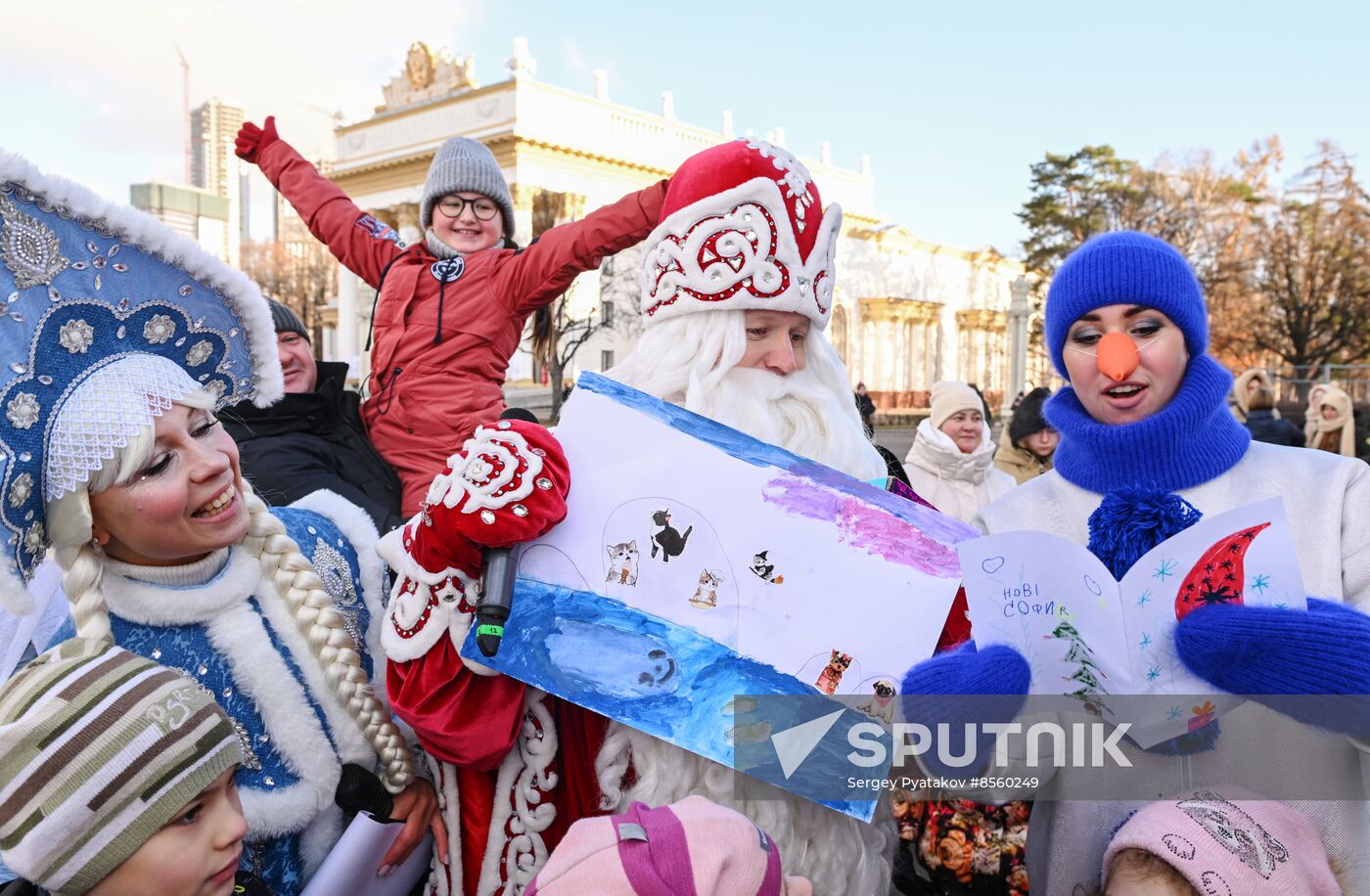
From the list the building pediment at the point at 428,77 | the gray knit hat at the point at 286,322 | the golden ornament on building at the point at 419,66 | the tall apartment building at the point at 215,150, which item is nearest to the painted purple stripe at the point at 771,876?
the gray knit hat at the point at 286,322

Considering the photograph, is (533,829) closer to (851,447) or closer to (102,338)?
(851,447)

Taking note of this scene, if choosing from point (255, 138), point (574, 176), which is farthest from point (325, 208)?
point (574, 176)

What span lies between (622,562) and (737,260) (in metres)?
0.67

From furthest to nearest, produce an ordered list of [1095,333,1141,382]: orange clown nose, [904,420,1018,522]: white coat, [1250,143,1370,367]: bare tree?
[1250,143,1370,367]: bare tree
[904,420,1018,522]: white coat
[1095,333,1141,382]: orange clown nose

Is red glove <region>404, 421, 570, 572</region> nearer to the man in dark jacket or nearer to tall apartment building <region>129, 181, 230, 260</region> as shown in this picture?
the man in dark jacket

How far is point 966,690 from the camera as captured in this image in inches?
53.1

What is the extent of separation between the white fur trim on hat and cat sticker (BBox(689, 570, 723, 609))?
0.58 m

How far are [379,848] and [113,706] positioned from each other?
572 mm

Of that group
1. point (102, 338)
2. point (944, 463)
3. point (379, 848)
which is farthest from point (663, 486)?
point (944, 463)

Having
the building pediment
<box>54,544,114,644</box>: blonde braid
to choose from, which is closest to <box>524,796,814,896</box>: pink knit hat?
<box>54,544,114,644</box>: blonde braid

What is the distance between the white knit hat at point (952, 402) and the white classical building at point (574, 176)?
18.8m

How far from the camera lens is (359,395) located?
143 inches

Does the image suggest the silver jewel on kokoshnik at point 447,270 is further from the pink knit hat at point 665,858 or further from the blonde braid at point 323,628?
the pink knit hat at point 665,858

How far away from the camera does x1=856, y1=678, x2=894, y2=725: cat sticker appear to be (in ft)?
4.85
